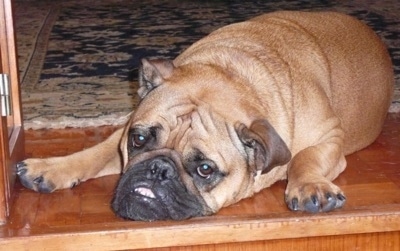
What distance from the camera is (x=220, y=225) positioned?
187 centimetres

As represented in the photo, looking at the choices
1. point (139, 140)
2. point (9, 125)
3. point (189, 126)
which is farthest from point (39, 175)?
point (189, 126)

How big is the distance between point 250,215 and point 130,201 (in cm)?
30

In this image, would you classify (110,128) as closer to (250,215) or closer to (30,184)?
(30,184)

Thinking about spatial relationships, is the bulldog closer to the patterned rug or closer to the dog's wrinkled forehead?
the dog's wrinkled forehead

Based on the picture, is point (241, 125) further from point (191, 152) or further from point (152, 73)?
point (152, 73)

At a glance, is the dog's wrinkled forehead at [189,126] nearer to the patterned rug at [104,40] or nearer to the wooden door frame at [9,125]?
the wooden door frame at [9,125]

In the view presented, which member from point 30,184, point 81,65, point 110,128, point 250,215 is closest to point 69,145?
point 110,128

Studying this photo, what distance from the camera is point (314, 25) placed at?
2436mm

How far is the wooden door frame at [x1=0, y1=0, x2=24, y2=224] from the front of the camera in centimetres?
191

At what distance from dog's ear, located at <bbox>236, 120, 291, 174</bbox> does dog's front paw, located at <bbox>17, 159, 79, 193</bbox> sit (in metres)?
0.53

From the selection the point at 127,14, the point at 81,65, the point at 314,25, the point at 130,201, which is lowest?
the point at 127,14

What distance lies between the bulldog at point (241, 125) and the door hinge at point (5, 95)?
0.16 metres

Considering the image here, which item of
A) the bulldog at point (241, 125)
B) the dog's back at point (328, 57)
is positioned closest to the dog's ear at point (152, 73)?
the bulldog at point (241, 125)

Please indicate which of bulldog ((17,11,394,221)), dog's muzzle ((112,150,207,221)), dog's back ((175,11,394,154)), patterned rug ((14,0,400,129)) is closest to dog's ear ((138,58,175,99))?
bulldog ((17,11,394,221))
